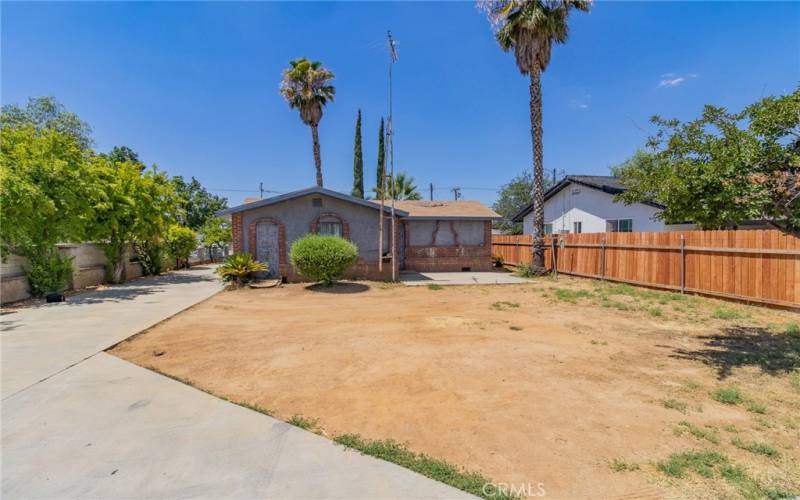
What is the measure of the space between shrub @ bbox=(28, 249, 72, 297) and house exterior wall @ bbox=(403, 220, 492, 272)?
43.2 feet

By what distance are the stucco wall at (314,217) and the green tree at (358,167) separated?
2253 cm

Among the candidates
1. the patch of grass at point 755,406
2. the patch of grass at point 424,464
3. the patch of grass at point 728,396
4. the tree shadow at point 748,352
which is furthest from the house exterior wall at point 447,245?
the patch of grass at point 424,464

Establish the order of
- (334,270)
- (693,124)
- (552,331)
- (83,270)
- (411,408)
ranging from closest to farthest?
(411,408)
(693,124)
(552,331)
(334,270)
(83,270)

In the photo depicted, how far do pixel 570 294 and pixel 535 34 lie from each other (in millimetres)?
10968

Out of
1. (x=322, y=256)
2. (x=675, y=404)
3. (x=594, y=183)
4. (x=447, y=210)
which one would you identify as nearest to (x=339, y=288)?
(x=322, y=256)

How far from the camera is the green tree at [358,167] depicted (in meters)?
38.7

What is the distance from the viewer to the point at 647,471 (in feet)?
9.78

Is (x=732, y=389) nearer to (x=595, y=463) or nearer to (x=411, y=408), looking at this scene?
(x=595, y=463)

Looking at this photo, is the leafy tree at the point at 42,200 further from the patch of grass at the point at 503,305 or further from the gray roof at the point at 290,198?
the patch of grass at the point at 503,305

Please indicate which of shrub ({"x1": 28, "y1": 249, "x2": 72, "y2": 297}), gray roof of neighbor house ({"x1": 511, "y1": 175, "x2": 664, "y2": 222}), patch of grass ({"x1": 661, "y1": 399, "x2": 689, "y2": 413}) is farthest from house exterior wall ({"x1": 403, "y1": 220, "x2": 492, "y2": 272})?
patch of grass ({"x1": 661, "y1": 399, "x2": 689, "y2": 413})

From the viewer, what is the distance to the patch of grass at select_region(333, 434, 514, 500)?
2.76 meters

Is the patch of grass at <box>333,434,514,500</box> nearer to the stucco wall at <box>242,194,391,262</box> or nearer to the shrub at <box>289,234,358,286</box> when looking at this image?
the shrub at <box>289,234,358,286</box>

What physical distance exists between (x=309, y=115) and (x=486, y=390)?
78.3 ft

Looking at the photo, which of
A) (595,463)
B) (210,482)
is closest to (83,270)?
(210,482)
